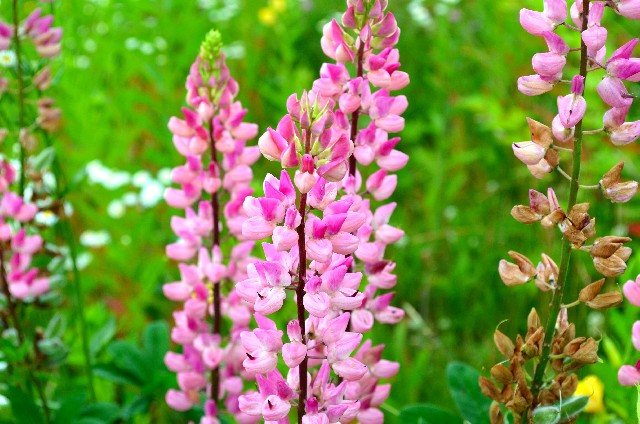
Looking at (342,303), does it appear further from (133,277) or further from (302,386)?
(133,277)

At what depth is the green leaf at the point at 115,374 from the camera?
4.99ft

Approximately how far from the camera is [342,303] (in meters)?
0.90

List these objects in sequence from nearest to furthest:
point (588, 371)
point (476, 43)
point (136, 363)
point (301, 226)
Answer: point (301, 226) < point (136, 363) < point (588, 371) < point (476, 43)

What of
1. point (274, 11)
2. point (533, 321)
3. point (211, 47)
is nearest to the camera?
point (533, 321)

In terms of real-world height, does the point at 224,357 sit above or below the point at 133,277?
above

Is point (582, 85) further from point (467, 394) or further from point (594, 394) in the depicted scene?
point (594, 394)

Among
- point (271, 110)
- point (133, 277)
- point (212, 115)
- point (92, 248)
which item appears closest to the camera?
point (212, 115)

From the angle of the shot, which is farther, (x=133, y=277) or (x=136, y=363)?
(x=133, y=277)

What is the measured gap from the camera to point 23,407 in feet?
4.46

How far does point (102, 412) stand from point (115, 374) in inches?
3.5

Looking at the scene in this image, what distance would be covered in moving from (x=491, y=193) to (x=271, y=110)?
3.65 feet

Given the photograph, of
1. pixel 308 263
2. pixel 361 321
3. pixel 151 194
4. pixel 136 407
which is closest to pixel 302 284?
pixel 308 263

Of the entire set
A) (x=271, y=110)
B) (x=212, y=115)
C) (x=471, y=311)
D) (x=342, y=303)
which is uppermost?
(x=212, y=115)

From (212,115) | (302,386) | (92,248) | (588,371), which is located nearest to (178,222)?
(212,115)
